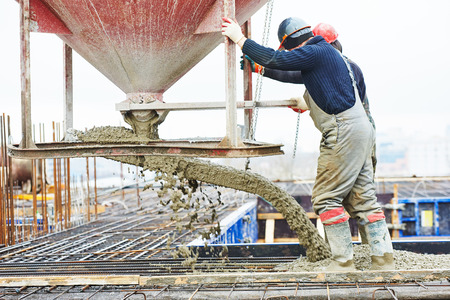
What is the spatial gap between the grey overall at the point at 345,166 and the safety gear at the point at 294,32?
1.56 ft

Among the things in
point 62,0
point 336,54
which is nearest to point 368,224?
point 336,54

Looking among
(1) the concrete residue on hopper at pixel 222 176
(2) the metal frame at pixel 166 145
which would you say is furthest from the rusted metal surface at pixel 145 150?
(1) the concrete residue on hopper at pixel 222 176

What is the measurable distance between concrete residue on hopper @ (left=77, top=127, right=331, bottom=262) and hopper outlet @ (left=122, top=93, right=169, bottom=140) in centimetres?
9

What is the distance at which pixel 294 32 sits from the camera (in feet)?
12.4

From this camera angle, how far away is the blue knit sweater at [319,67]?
3441 mm

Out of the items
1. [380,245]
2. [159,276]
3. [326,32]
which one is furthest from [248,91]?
[159,276]

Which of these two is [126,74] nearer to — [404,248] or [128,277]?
[128,277]

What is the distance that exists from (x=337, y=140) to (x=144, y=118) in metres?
1.82

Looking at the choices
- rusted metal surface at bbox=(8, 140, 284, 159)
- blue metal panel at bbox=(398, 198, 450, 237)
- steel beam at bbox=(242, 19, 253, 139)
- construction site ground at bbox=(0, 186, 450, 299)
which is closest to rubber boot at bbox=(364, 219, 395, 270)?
construction site ground at bbox=(0, 186, 450, 299)

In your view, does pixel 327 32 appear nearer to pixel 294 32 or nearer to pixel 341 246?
pixel 294 32

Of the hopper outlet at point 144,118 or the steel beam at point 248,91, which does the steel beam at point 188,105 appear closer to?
the hopper outlet at point 144,118

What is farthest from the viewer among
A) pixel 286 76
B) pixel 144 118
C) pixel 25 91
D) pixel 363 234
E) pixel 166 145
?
pixel 144 118

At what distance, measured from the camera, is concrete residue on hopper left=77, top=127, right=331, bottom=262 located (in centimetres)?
430

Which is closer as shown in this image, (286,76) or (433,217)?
(286,76)
